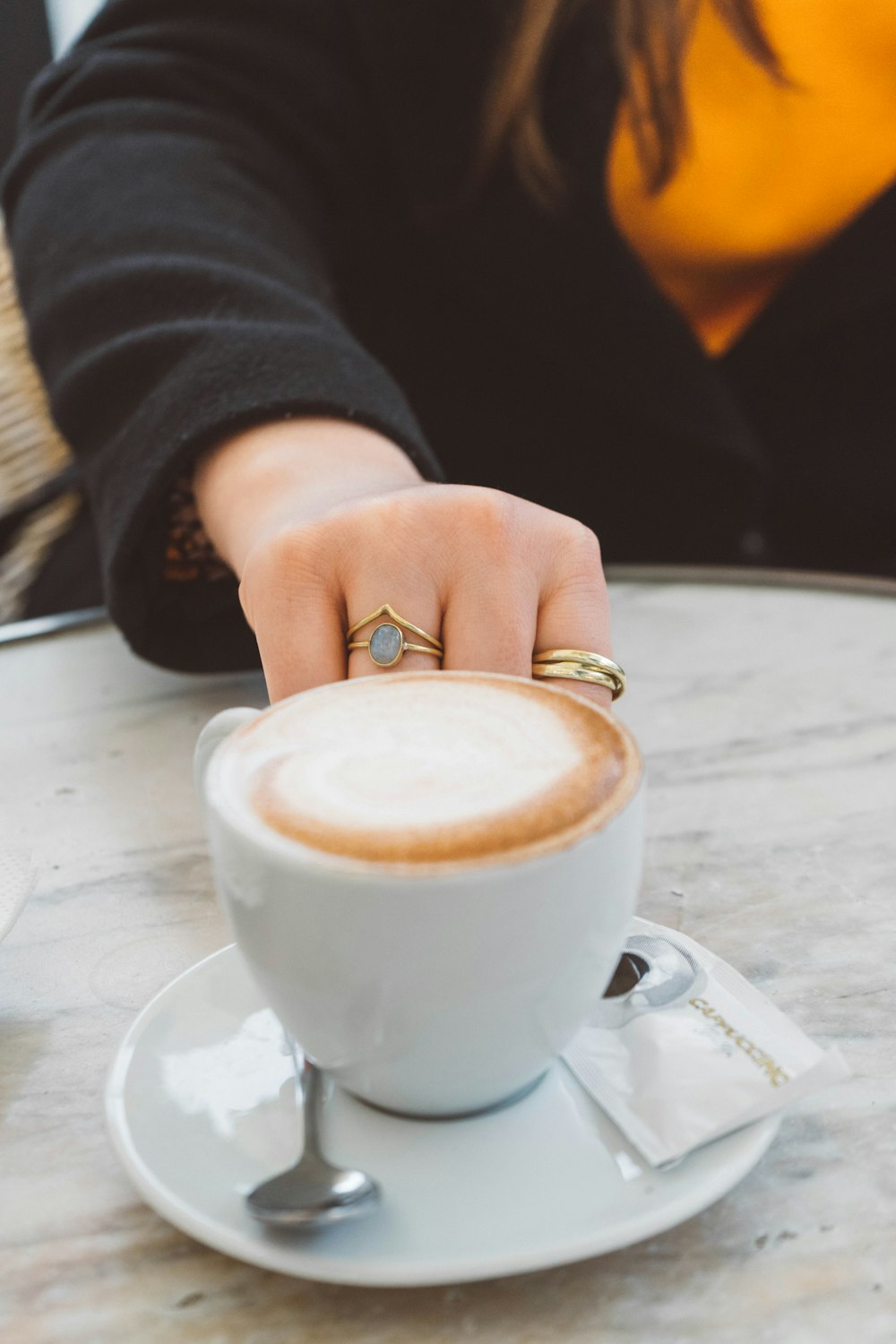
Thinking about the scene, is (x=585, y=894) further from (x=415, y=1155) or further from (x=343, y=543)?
(x=343, y=543)

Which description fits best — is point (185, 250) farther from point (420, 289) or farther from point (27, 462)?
point (27, 462)

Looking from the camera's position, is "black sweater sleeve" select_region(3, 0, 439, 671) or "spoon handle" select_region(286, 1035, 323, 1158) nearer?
"spoon handle" select_region(286, 1035, 323, 1158)

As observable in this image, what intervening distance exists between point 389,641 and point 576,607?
78mm

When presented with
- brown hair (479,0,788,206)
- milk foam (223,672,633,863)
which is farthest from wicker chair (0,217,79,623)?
milk foam (223,672,633,863)

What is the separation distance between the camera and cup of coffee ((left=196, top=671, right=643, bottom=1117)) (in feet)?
0.89

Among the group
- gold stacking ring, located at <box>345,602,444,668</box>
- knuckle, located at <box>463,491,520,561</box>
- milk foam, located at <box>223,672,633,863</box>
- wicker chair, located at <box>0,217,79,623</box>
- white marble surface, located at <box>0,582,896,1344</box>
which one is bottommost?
wicker chair, located at <box>0,217,79,623</box>

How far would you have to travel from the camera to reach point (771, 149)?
932 millimetres

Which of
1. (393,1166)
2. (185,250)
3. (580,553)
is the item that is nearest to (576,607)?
(580,553)

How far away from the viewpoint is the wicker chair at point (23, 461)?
3.40ft

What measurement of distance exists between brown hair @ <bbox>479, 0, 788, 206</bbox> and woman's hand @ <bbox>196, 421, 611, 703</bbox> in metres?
0.55

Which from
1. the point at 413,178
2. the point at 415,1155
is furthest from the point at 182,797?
the point at 413,178

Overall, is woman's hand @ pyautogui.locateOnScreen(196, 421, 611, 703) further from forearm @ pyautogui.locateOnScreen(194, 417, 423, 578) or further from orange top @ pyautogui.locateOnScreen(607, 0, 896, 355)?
orange top @ pyautogui.locateOnScreen(607, 0, 896, 355)

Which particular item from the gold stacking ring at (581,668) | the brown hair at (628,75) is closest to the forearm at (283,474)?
the gold stacking ring at (581,668)

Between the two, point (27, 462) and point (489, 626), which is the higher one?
point (489, 626)
